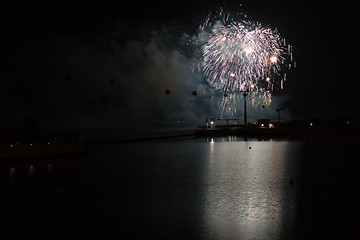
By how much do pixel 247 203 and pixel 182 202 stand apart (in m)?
2.54

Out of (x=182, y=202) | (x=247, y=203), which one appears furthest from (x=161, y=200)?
(x=247, y=203)

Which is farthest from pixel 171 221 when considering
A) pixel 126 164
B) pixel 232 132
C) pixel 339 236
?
pixel 232 132

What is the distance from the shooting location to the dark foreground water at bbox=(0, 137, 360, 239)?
10.2 m

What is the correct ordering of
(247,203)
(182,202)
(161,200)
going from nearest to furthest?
(247,203)
(182,202)
(161,200)

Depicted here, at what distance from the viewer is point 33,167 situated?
24.2 meters

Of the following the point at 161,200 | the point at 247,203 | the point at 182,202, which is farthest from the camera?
the point at 161,200

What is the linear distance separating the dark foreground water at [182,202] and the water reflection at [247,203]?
1.2 inches

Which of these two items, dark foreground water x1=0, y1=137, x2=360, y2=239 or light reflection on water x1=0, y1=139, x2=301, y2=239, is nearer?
dark foreground water x1=0, y1=137, x2=360, y2=239

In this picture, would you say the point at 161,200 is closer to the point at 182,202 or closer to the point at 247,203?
the point at 182,202

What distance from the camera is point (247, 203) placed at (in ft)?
43.7

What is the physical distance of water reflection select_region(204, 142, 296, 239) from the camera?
1018cm

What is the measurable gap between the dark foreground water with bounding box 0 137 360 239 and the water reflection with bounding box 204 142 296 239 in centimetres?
3

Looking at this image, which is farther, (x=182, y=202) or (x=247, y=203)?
(x=182, y=202)

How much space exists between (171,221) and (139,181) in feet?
26.1
